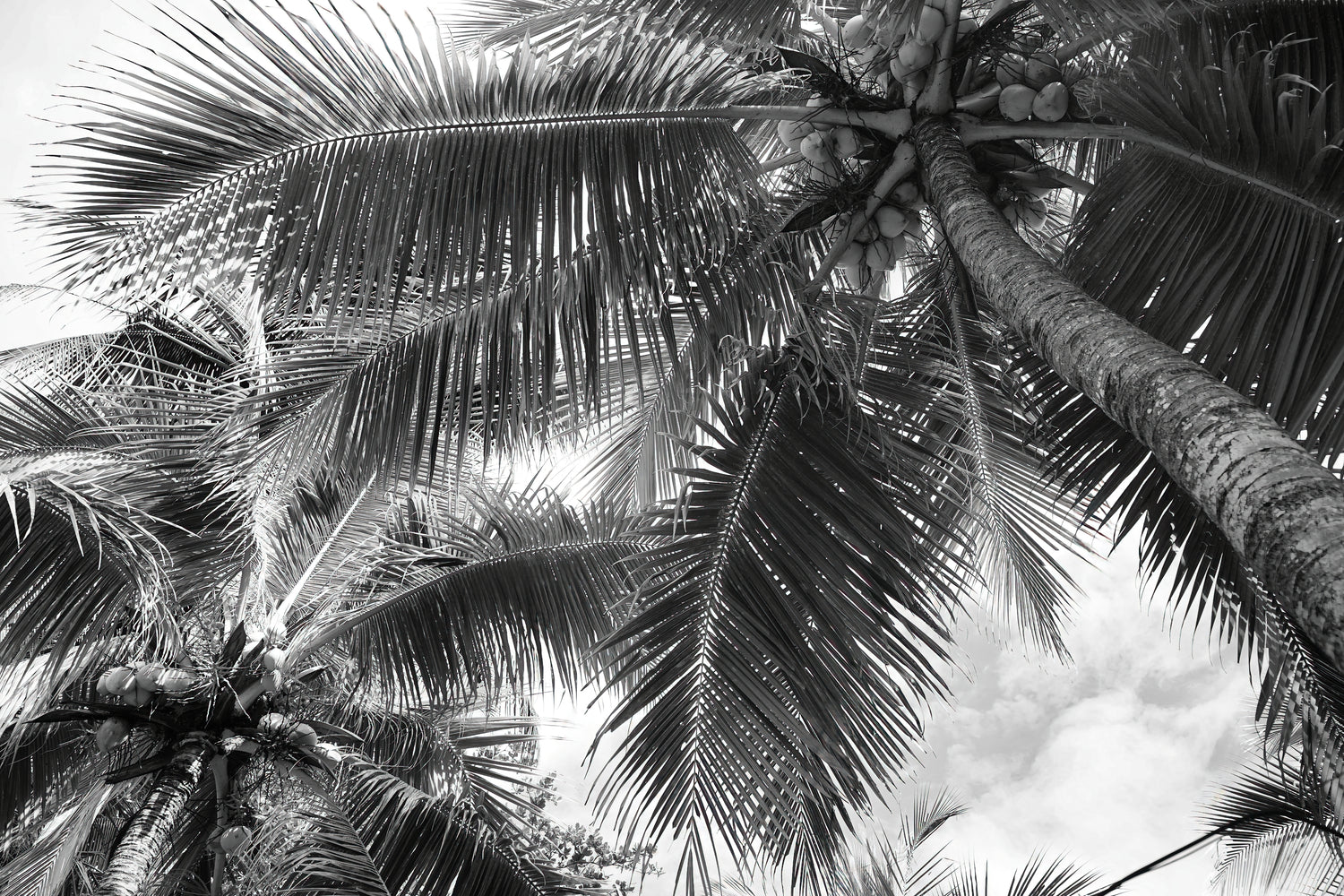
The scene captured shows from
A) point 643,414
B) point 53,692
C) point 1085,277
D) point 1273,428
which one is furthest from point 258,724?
point 1273,428

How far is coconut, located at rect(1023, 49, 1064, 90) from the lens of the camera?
11.0ft

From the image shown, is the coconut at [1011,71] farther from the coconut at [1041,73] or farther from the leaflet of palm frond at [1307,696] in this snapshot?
the leaflet of palm frond at [1307,696]

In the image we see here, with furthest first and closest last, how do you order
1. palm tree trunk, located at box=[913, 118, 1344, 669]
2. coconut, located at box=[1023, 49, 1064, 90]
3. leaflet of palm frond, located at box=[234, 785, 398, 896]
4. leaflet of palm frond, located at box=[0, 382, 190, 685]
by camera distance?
leaflet of palm frond, located at box=[0, 382, 190, 685]
leaflet of palm frond, located at box=[234, 785, 398, 896]
coconut, located at box=[1023, 49, 1064, 90]
palm tree trunk, located at box=[913, 118, 1344, 669]

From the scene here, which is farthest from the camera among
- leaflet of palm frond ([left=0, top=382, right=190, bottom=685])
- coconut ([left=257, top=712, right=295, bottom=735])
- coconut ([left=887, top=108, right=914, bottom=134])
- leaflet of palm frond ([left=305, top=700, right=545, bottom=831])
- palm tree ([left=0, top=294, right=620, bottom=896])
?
leaflet of palm frond ([left=305, top=700, right=545, bottom=831])

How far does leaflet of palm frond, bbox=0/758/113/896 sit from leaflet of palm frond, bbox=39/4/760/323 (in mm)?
3850

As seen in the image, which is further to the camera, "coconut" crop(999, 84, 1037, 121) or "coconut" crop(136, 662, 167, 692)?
"coconut" crop(136, 662, 167, 692)

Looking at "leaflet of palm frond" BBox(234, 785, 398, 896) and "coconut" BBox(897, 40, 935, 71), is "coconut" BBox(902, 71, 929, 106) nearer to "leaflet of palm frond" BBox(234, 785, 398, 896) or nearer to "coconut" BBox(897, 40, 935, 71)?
"coconut" BBox(897, 40, 935, 71)

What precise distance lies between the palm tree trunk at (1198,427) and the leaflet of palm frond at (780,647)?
967 mm

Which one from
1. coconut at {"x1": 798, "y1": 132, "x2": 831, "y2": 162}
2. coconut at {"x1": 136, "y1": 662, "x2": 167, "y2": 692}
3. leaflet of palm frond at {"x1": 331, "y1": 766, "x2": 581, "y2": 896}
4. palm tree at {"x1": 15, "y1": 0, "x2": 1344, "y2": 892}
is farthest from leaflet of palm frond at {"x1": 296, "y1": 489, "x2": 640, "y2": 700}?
coconut at {"x1": 798, "y1": 132, "x2": 831, "y2": 162}

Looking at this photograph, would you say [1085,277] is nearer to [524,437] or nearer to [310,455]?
[524,437]

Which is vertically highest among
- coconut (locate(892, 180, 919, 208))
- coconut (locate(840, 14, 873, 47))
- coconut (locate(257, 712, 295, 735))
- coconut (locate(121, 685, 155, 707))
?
coconut (locate(840, 14, 873, 47))

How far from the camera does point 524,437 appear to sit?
4.20 meters

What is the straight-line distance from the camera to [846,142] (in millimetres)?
3584

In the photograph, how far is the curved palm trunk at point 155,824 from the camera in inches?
186
